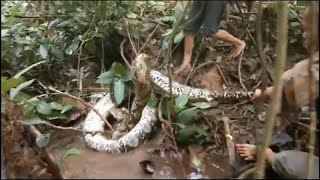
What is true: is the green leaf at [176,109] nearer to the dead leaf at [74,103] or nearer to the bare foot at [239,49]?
the dead leaf at [74,103]

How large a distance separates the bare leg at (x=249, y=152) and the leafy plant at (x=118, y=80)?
29.7 inches

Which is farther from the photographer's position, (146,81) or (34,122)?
(146,81)

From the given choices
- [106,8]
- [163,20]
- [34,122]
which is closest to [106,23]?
[106,8]

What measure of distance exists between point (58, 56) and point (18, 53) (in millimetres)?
294

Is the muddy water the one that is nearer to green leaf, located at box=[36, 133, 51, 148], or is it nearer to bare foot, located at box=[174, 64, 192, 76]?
green leaf, located at box=[36, 133, 51, 148]

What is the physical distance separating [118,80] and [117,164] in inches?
38.1

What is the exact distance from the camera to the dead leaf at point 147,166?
7.51ft

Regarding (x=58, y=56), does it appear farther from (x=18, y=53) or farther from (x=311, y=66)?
(x=311, y=66)

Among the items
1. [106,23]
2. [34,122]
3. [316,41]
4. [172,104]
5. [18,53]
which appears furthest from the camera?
[106,23]

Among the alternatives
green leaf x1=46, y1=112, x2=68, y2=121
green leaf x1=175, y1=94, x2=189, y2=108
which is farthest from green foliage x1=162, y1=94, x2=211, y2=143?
green leaf x1=46, y1=112, x2=68, y2=121

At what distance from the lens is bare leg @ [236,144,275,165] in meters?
2.38

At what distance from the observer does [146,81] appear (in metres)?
3.09

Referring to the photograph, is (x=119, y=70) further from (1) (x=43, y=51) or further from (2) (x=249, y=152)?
(2) (x=249, y=152)

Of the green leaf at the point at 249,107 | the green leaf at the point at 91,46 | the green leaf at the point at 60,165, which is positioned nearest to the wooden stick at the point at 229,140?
the green leaf at the point at 249,107
